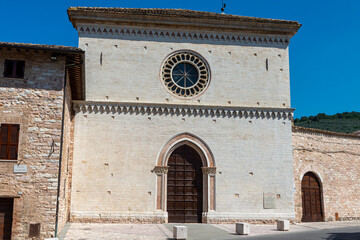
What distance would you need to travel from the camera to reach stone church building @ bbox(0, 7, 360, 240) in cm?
1797

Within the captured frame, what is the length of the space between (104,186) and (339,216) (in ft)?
42.4

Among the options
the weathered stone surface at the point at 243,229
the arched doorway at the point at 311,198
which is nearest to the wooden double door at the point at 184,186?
the weathered stone surface at the point at 243,229

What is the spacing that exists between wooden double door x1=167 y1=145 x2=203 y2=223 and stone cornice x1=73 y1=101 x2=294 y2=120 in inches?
73.3

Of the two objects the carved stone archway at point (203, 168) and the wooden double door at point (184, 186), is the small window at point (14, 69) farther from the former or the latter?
the wooden double door at point (184, 186)

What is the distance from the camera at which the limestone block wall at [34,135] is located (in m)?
12.2

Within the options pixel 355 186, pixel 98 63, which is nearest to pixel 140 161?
pixel 98 63

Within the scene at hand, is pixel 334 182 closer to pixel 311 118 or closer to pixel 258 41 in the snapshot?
pixel 258 41

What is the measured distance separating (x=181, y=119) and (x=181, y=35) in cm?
433

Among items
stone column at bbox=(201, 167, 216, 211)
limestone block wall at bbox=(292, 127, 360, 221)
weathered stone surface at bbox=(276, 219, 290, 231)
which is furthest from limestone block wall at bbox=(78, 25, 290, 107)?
weathered stone surface at bbox=(276, 219, 290, 231)

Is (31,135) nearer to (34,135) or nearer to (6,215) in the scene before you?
(34,135)

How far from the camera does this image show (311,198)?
20812mm

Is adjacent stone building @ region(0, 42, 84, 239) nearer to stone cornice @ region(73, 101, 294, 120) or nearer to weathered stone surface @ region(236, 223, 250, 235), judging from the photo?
stone cornice @ region(73, 101, 294, 120)

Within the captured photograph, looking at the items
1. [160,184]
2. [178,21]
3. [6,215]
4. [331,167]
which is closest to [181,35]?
[178,21]

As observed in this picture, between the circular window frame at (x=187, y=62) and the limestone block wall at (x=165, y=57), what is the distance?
0.67 feet
